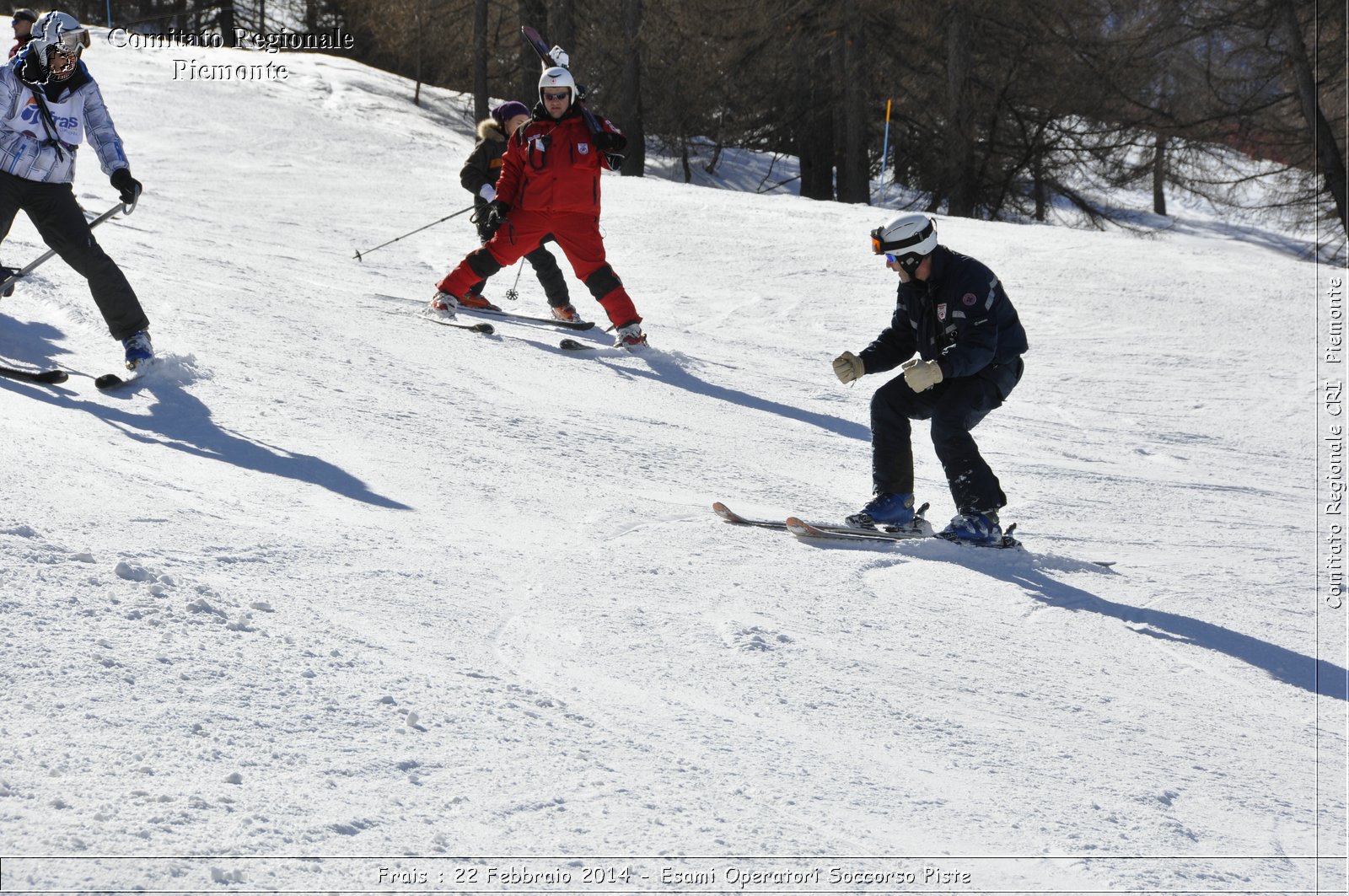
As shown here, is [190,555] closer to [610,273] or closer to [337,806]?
[337,806]

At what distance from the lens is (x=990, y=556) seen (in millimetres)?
4879

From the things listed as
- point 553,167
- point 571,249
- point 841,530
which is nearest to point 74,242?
point 553,167

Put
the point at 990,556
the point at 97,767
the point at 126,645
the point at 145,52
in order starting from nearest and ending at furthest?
the point at 97,767 → the point at 126,645 → the point at 990,556 → the point at 145,52

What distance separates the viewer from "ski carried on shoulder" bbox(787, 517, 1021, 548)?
15.8 ft

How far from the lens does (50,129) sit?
554 centimetres

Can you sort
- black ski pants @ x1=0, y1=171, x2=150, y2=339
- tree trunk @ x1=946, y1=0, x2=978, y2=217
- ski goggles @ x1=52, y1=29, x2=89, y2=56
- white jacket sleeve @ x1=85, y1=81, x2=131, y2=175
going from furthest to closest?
tree trunk @ x1=946, y1=0, x2=978, y2=217 < white jacket sleeve @ x1=85, y1=81, x2=131, y2=175 < black ski pants @ x1=0, y1=171, x2=150, y2=339 < ski goggles @ x1=52, y1=29, x2=89, y2=56

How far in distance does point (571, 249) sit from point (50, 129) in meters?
3.26

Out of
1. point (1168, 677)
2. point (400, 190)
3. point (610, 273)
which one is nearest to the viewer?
point (1168, 677)

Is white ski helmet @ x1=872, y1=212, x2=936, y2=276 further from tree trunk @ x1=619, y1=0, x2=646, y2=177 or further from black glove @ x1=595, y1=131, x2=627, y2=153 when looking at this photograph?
tree trunk @ x1=619, y1=0, x2=646, y2=177

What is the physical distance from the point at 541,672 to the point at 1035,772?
1312mm

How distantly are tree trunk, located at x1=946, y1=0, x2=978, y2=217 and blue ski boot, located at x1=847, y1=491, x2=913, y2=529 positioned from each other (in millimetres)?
17958

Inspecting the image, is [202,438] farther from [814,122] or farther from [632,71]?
[814,122]

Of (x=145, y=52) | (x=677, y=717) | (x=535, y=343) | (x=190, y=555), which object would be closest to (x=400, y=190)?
(x=535, y=343)

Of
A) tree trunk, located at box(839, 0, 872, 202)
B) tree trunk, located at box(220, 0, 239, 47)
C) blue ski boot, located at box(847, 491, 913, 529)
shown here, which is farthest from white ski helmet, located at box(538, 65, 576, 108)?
tree trunk, located at box(220, 0, 239, 47)
